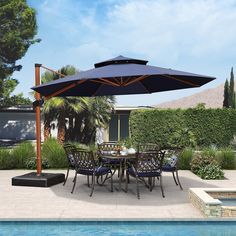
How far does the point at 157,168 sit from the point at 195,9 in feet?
42.2

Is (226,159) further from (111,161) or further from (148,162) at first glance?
(148,162)

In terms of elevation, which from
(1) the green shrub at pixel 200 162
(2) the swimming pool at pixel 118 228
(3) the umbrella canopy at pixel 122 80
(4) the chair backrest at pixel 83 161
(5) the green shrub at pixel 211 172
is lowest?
(2) the swimming pool at pixel 118 228

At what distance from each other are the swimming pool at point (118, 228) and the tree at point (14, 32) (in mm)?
27101

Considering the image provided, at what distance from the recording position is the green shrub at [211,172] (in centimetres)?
1086

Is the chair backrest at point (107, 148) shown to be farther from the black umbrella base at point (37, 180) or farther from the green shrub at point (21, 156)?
the green shrub at point (21, 156)

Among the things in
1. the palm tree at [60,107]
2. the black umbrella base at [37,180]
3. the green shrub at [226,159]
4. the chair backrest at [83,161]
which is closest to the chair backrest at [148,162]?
the chair backrest at [83,161]

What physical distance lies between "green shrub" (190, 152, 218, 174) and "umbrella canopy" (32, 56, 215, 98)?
2.79m

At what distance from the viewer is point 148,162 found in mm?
8180

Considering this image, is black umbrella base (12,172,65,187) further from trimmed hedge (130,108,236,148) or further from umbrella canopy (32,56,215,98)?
trimmed hedge (130,108,236,148)

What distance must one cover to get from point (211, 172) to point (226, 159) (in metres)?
2.42

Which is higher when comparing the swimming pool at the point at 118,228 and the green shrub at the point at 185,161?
the green shrub at the point at 185,161

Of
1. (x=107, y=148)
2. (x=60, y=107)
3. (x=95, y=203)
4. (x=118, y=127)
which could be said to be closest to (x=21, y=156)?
(x=107, y=148)

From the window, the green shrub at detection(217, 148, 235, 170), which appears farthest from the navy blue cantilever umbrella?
the window

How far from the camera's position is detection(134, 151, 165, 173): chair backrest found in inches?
315
